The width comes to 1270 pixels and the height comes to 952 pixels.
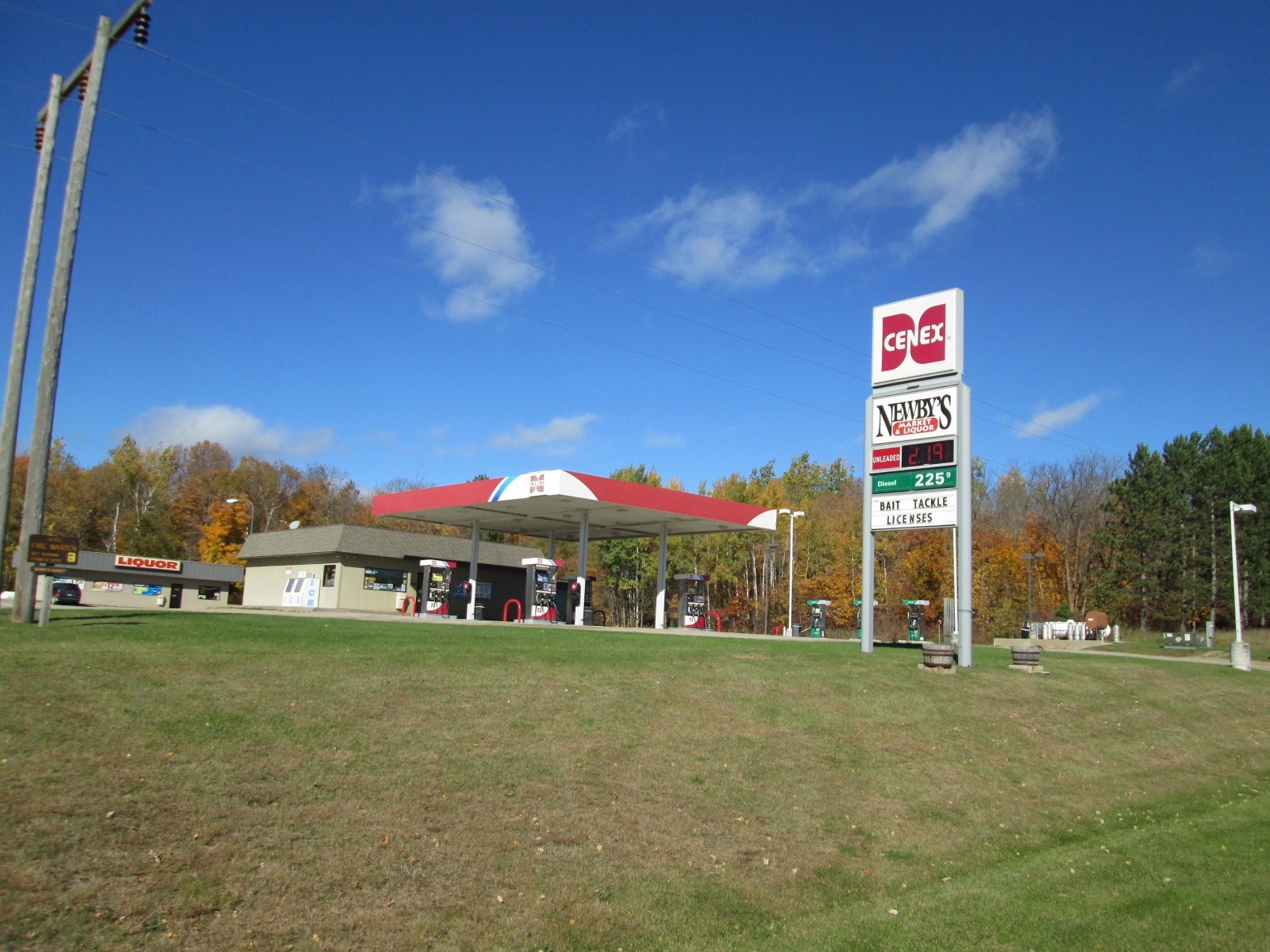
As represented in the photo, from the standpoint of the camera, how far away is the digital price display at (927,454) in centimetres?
2002

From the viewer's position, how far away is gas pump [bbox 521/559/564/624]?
3334 cm

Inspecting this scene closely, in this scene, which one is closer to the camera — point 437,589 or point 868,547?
point 868,547

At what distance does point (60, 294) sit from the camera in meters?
14.2

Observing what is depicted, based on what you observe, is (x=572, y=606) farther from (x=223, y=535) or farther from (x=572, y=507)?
(x=223, y=535)

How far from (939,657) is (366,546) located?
31.0 m

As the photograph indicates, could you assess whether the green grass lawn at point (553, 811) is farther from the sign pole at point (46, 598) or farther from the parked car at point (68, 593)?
the parked car at point (68, 593)

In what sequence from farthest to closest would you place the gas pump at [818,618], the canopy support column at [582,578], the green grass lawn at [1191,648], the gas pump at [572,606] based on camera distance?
the green grass lawn at [1191,648]
the gas pump at [818,618]
the gas pump at [572,606]
the canopy support column at [582,578]

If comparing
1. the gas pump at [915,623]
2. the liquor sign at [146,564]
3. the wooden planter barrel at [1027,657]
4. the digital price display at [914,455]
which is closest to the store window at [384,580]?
the liquor sign at [146,564]

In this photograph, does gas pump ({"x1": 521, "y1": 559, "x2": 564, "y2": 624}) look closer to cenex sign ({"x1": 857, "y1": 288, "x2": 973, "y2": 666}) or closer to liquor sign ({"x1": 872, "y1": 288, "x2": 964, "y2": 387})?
cenex sign ({"x1": 857, "y1": 288, "x2": 973, "y2": 666})

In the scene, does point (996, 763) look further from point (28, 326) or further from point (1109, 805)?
point (28, 326)

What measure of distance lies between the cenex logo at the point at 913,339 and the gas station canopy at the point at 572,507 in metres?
10.5

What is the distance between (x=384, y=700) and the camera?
1081 centimetres

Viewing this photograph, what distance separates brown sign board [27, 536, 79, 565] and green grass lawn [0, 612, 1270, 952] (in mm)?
971

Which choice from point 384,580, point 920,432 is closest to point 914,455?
point 920,432
